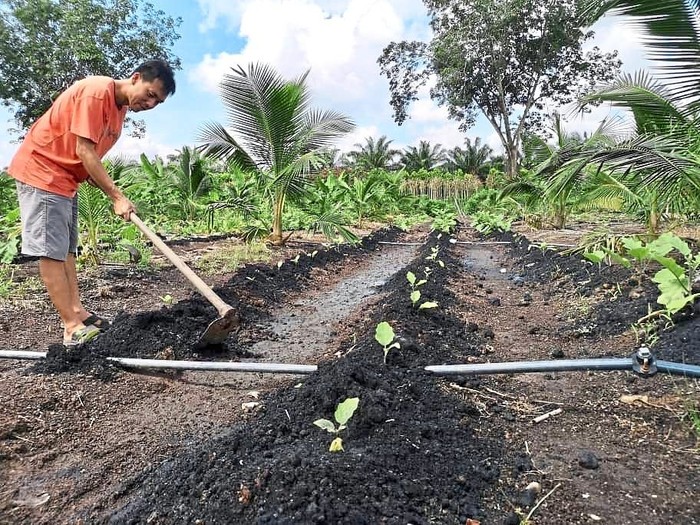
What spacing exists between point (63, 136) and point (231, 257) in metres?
3.37

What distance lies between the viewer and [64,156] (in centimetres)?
287

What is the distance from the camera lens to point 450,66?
2275 cm

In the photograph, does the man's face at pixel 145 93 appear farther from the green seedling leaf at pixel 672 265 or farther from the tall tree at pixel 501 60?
the tall tree at pixel 501 60

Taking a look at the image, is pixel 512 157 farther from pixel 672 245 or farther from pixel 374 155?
pixel 672 245

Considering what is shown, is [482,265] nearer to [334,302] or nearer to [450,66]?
[334,302]

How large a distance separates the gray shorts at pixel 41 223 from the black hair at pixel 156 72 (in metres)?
0.81

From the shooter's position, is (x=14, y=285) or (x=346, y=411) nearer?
(x=346, y=411)

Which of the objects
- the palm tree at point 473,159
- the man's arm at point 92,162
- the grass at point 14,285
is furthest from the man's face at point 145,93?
the palm tree at point 473,159

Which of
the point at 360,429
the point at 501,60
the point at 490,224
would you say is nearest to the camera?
the point at 360,429

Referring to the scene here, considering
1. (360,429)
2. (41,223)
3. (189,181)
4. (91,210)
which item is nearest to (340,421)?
(360,429)

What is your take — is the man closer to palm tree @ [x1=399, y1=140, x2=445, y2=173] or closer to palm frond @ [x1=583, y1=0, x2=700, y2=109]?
palm frond @ [x1=583, y1=0, x2=700, y2=109]

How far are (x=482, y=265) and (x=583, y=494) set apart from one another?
565 cm

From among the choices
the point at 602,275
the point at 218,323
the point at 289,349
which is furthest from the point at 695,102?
the point at 218,323

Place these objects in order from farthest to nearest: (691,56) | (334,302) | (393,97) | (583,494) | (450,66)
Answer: (393,97) → (450,66) → (334,302) → (691,56) → (583,494)
